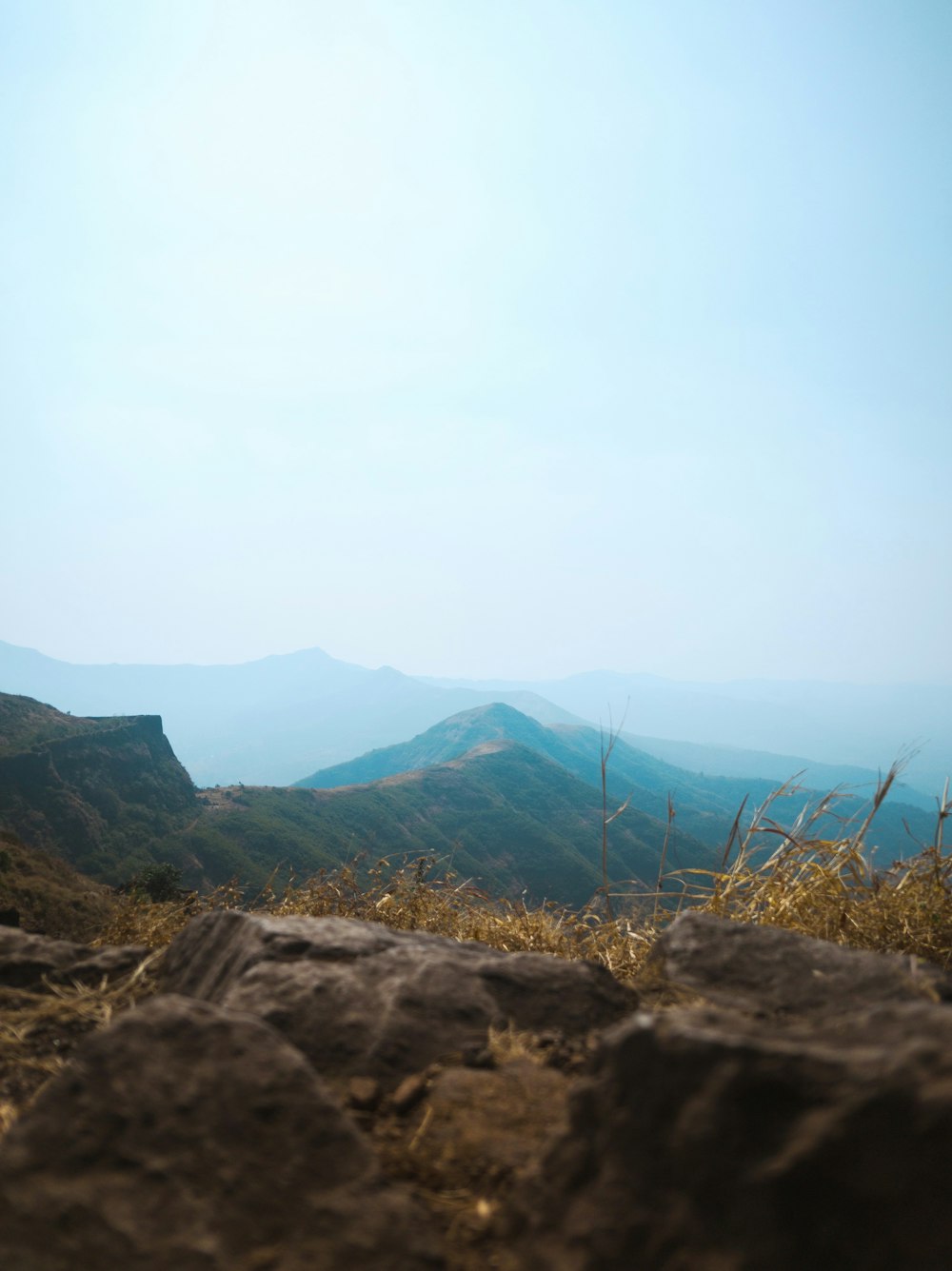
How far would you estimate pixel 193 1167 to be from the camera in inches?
56.6

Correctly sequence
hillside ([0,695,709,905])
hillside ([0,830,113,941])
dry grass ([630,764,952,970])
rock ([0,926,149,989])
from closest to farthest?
rock ([0,926,149,989]) < dry grass ([630,764,952,970]) < hillside ([0,830,113,941]) < hillside ([0,695,709,905])

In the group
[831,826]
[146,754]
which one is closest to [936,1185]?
[831,826]

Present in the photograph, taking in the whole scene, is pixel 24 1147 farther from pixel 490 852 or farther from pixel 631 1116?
pixel 490 852

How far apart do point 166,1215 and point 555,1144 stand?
749 mm

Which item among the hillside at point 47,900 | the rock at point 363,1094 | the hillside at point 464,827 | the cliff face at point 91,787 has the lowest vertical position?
the hillside at point 464,827

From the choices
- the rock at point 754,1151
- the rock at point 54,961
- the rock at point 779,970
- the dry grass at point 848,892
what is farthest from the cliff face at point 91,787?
the rock at point 754,1151

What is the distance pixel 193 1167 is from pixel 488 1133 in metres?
0.66

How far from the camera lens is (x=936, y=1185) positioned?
1.06 meters

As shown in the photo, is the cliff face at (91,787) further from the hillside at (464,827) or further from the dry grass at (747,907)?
the dry grass at (747,907)

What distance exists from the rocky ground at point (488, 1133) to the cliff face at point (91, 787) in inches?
2439

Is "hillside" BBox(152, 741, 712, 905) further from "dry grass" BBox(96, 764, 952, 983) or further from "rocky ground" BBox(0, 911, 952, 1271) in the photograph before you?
"rocky ground" BBox(0, 911, 952, 1271)

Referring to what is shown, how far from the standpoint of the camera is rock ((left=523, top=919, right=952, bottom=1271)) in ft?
3.50

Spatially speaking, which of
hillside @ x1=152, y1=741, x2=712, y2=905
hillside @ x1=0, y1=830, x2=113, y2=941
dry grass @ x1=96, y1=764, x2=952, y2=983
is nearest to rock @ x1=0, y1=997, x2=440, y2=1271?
dry grass @ x1=96, y1=764, x2=952, y2=983

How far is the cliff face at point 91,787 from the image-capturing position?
60938 millimetres
